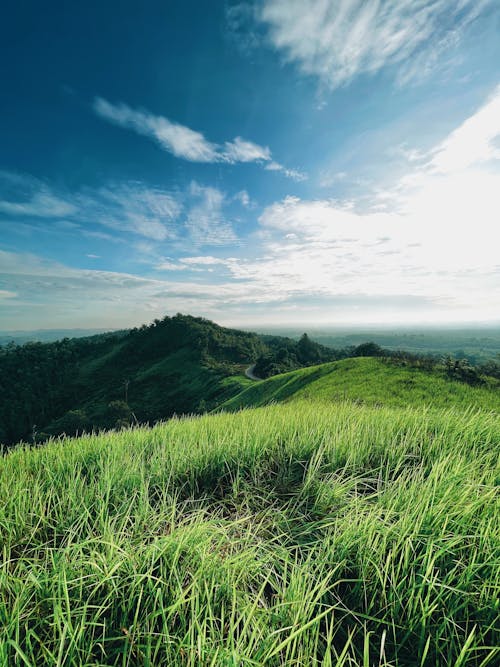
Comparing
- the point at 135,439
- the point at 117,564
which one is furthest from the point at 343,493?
the point at 135,439

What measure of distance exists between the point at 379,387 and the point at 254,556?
58.4 feet

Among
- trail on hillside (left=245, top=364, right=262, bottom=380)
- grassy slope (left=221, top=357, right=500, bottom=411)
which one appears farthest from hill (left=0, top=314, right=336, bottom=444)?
grassy slope (left=221, top=357, right=500, bottom=411)

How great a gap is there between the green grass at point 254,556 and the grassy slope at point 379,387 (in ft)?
20.3

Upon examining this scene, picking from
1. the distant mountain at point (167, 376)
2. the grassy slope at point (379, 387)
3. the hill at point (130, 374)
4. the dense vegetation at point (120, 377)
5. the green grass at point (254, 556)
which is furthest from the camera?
the dense vegetation at point (120, 377)

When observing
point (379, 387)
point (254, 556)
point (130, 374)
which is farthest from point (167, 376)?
point (254, 556)

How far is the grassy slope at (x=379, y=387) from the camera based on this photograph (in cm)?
1338

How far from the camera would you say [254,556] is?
1999mm

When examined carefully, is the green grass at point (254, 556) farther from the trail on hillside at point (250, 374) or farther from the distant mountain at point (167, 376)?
the trail on hillside at point (250, 374)

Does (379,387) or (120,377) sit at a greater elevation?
(379,387)

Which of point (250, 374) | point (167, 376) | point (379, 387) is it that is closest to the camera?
point (379, 387)

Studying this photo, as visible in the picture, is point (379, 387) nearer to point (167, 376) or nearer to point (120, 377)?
point (167, 376)

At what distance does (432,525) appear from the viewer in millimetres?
2129

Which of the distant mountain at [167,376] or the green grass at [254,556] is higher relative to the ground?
the green grass at [254,556]

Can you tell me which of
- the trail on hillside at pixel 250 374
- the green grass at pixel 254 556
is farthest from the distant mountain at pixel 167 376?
the green grass at pixel 254 556
